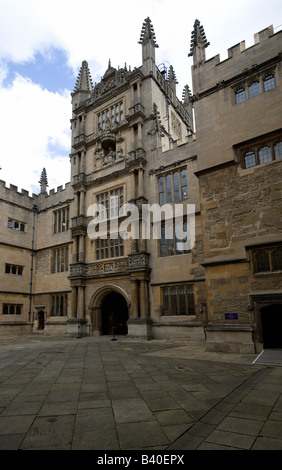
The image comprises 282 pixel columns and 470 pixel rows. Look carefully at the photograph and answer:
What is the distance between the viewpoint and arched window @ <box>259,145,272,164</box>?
1235 cm

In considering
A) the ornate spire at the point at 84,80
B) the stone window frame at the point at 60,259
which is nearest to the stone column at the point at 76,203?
the stone window frame at the point at 60,259

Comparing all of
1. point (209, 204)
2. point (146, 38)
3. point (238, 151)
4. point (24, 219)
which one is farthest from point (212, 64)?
point (24, 219)

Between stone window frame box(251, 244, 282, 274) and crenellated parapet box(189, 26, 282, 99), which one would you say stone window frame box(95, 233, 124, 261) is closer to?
crenellated parapet box(189, 26, 282, 99)

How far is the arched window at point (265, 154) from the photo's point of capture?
12352 mm

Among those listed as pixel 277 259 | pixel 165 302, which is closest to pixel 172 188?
pixel 165 302

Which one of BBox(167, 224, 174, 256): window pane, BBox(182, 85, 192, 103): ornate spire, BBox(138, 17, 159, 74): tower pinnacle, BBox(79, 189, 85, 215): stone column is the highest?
BBox(182, 85, 192, 103): ornate spire

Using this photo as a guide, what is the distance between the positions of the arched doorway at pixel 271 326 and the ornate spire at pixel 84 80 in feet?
88.3

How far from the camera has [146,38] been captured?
24500 millimetres

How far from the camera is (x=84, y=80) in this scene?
29.4 metres

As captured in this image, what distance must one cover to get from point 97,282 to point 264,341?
13.6 metres

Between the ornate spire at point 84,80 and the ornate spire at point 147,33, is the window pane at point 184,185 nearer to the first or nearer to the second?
the ornate spire at point 147,33

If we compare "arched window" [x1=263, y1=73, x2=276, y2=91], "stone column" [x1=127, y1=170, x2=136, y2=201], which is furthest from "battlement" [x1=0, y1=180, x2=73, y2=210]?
"arched window" [x1=263, y1=73, x2=276, y2=91]

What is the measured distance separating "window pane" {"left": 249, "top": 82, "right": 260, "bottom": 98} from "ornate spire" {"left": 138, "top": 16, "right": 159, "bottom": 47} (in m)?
14.9

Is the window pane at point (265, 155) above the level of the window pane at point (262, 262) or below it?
above
